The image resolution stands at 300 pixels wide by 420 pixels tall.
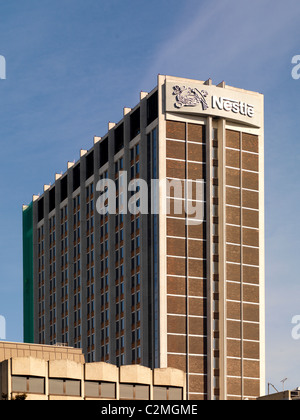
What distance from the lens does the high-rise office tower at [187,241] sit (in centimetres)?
14288

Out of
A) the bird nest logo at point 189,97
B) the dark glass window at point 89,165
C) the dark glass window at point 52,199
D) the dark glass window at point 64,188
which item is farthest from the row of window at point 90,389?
the dark glass window at point 52,199

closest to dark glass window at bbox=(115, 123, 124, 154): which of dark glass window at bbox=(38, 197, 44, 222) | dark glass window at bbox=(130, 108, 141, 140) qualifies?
dark glass window at bbox=(130, 108, 141, 140)

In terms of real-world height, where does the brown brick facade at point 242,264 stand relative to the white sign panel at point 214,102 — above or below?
below

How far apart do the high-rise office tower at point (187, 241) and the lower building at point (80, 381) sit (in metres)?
33.0

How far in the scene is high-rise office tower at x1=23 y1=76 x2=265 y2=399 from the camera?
143 m

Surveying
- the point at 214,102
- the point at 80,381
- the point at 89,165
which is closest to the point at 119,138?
the point at 89,165

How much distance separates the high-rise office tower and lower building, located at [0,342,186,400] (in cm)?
3300

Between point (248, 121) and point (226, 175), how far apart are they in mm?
9349

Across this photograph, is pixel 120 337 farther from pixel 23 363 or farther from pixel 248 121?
pixel 23 363

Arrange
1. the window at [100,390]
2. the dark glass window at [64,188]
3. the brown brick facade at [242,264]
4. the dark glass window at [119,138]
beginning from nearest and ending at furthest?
the window at [100,390] → the brown brick facade at [242,264] → the dark glass window at [119,138] → the dark glass window at [64,188]

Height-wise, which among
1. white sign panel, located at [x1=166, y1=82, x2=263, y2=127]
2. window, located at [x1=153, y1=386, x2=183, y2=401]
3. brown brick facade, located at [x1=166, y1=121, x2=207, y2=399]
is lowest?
window, located at [x1=153, y1=386, x2=183, y2=401]

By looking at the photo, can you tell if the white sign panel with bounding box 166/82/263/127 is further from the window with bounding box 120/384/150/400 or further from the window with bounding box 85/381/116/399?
the window with bounding box 85/381/116/399

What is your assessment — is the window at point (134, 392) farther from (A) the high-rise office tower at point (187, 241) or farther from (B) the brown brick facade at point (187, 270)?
(B) the brown brick facade at point (187, 270)
